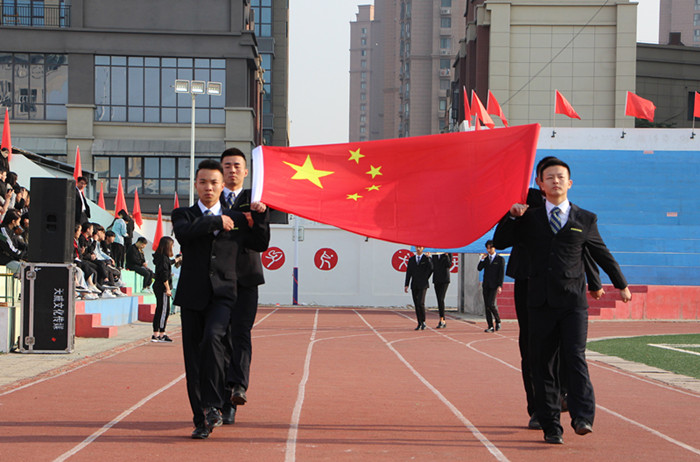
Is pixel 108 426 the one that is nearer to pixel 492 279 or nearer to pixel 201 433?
pixel 201 433

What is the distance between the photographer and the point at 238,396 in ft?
26.0

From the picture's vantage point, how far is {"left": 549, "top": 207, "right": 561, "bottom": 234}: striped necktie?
7.61 m

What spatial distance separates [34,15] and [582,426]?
4811 cm

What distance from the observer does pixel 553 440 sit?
7441mm

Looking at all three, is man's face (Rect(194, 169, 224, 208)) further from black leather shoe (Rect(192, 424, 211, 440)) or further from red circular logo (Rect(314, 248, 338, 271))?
red circular logo (Rect(314, 248, 338, 271))

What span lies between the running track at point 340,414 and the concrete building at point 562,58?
35.5 metres

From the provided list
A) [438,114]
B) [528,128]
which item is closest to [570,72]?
[528,128]

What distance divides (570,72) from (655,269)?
16.5 metres

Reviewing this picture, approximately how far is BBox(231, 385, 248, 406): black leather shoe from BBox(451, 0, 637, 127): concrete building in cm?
4295

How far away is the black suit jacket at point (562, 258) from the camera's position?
24.6 ft

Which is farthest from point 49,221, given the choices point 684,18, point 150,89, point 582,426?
point 684,18

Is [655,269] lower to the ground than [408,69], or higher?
lower

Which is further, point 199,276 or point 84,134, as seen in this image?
point 84,134

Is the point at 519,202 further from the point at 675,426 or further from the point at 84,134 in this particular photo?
the point at 84,134
